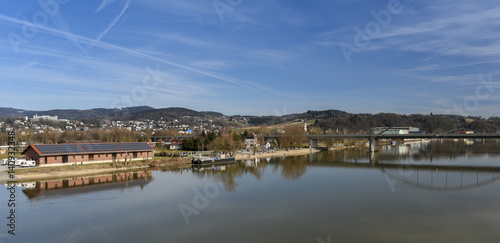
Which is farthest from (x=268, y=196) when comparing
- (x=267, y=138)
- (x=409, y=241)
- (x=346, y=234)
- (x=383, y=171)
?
(x=267, y=138)

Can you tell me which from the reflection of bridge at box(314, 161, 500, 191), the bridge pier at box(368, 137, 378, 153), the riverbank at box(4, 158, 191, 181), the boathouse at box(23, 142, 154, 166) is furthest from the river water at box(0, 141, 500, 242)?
the bridge pier at box(368, 137, 378, 153)

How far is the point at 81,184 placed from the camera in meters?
30.6

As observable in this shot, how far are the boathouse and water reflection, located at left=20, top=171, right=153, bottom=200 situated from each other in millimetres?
5231

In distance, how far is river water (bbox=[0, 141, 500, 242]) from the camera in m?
17.0

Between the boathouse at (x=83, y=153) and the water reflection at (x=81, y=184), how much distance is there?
5231mm

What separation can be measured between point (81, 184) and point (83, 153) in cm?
979

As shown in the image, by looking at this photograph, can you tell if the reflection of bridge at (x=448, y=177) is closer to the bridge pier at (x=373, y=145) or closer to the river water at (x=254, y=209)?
the river water at (x=254, y=209)

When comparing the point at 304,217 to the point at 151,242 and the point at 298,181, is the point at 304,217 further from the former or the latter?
the point at 298,181

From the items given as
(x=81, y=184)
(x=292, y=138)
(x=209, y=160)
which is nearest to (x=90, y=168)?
(x=81, y=184)

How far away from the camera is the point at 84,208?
2212 cm

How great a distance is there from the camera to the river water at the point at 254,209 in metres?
17.0

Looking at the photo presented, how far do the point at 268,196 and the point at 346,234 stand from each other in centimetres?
1035

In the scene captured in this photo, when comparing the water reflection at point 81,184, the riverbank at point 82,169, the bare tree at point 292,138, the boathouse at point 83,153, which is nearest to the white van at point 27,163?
the boathouse at point 83,153

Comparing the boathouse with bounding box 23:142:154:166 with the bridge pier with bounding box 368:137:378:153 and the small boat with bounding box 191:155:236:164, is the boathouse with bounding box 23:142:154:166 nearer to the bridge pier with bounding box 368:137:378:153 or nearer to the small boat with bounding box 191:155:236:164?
the small boat with bounding box 191:155:236:164
